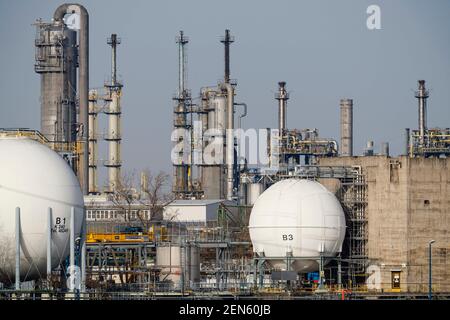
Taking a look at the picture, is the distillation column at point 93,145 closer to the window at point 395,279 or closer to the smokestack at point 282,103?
the smokestack at point 282,103

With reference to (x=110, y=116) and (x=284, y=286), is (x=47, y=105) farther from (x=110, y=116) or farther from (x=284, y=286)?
(x=284, y=286)

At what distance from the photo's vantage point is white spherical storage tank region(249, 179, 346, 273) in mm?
50938

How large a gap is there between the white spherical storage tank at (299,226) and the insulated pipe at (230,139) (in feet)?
73.8

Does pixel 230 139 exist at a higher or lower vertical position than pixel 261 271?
higher

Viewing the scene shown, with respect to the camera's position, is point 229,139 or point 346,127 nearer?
point 229,139

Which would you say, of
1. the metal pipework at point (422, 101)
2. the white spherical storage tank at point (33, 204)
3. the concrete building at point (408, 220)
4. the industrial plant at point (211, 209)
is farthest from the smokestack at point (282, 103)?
the white spherical storage tank at point (33, 204)

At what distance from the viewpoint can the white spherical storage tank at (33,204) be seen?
131ft

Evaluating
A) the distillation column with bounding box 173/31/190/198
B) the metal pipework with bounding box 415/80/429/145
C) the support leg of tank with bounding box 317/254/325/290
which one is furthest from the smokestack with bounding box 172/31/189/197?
the support leg of tank with bounding box 317/254/325/290

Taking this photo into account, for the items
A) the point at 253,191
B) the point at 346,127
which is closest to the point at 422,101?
the point at 346,127

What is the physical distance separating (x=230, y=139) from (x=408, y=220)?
926 inches

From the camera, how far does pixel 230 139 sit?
75938 mm

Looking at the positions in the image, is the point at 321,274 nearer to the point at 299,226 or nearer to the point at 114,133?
the point at 299,226
